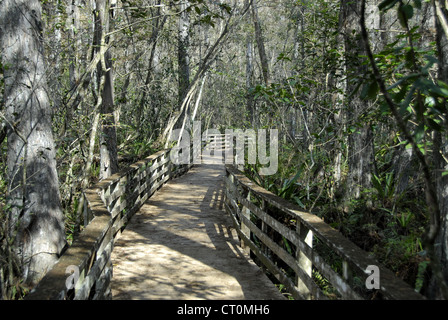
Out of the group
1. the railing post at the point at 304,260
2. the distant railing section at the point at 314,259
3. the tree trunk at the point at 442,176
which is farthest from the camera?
the railing post at the point at 304,260

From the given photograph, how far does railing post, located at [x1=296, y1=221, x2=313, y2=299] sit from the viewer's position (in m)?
4.41

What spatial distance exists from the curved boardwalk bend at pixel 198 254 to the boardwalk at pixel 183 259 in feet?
0.04

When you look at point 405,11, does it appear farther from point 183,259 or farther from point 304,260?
point 183,259

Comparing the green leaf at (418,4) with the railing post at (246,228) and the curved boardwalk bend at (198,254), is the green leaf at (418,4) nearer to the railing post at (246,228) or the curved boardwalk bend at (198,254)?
the curved boardwalk bend at (198,254)

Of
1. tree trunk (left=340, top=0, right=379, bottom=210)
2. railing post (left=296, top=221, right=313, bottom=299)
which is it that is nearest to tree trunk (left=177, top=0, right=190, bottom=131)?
tree trunk (left=340, top=0, right=379, bottom=210)

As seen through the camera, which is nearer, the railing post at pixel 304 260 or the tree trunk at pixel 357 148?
the railing post at pixel 304 260

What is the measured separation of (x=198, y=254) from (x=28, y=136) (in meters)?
2.85

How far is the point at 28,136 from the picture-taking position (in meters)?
5.36

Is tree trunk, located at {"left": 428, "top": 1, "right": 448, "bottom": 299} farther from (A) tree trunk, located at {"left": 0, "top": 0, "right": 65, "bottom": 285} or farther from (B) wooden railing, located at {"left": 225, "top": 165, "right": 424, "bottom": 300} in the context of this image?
(A) tree trunk, located at {"left": 0, "top": 0, "right": 65, "bottom": 285}

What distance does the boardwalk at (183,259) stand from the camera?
5066 mm

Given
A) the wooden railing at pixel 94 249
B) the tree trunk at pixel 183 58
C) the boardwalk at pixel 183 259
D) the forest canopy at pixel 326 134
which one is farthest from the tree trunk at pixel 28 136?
the tree trunk at pixel 183 58

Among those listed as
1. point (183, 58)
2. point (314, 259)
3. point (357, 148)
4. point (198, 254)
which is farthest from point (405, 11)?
point (183, 58)
